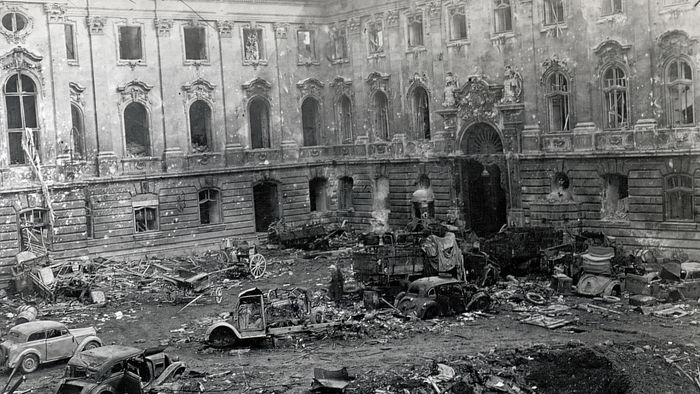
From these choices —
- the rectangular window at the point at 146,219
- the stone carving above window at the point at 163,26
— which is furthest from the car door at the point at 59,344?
the stone carving above window at the point at 163,26

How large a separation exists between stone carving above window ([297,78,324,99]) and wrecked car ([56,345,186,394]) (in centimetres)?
2443

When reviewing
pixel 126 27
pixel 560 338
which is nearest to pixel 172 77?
pixel 126 27

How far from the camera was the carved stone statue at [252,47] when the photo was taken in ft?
124

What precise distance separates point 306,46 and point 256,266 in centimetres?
1497

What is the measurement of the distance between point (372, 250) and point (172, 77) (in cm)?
1618

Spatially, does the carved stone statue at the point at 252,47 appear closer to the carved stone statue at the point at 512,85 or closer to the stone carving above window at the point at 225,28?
the stone carving above window at the point at 225,28

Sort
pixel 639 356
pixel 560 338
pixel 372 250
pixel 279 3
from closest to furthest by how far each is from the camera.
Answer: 1. pixel 639 356
2. pixel 560 338
3. pixel 372 250
4. pixel 279 3

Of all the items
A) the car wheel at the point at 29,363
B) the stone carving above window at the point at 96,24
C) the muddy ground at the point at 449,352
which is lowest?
the muddy ground at the point at 449,352

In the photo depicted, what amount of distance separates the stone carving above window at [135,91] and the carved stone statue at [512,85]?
52.9 feet

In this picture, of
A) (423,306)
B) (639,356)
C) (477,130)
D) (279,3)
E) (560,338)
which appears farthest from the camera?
(279,3)

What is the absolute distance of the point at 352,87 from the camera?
39375 mm

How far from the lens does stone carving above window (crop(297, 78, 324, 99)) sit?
1553 inches

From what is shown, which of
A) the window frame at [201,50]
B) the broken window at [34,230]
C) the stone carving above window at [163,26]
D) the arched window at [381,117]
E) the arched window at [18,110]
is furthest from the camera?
the arched window at [381,117]

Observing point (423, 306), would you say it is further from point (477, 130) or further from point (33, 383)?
point (477, 130)
